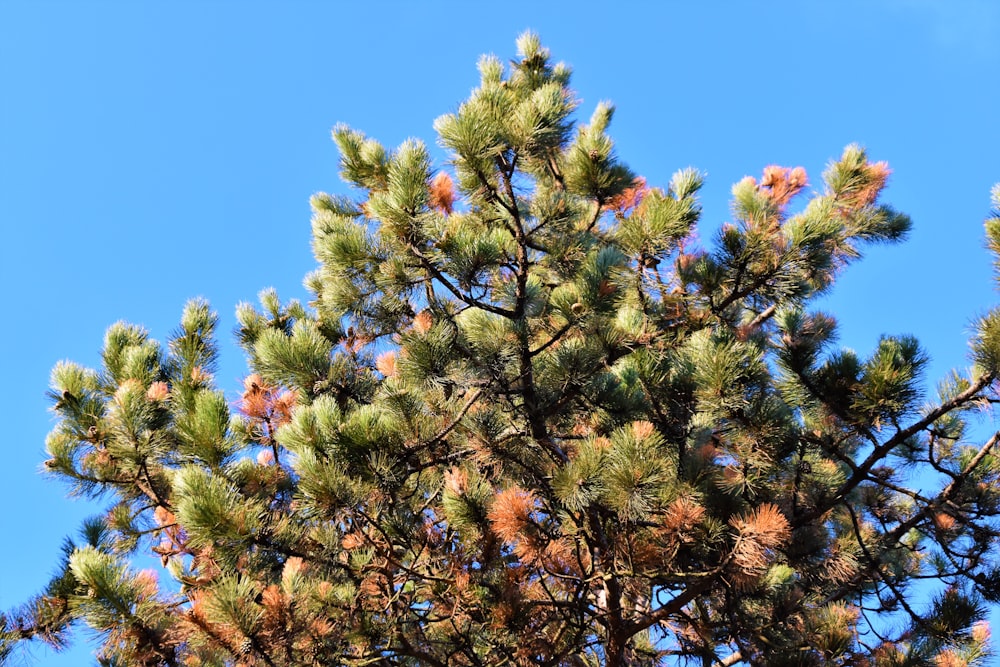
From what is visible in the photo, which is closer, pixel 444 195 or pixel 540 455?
pixel 540 455

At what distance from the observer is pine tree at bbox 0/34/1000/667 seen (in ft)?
13.6

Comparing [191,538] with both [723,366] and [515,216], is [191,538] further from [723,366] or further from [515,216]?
[723,366]

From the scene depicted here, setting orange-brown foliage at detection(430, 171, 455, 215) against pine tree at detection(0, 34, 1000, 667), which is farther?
orange-brown foliage at detection(430, 171, 455, 215)

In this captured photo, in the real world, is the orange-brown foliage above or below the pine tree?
above

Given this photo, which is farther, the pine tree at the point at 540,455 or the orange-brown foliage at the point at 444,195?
the orange-brown foliage at the point at 444,195

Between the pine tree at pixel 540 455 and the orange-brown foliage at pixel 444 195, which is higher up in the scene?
the orange-brown foliage at pixel 444 195

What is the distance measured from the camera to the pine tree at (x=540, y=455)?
4.14 m

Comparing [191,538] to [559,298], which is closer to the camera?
[191,538]

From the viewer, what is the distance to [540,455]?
487 cm

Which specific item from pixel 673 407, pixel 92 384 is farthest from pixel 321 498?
pixel 92 384

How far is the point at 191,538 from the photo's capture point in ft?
13.2

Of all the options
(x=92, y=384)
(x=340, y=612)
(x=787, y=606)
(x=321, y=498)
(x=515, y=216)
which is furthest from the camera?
(x=92, y=384)

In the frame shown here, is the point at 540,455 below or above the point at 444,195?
below

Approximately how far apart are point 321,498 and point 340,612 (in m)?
0.68
